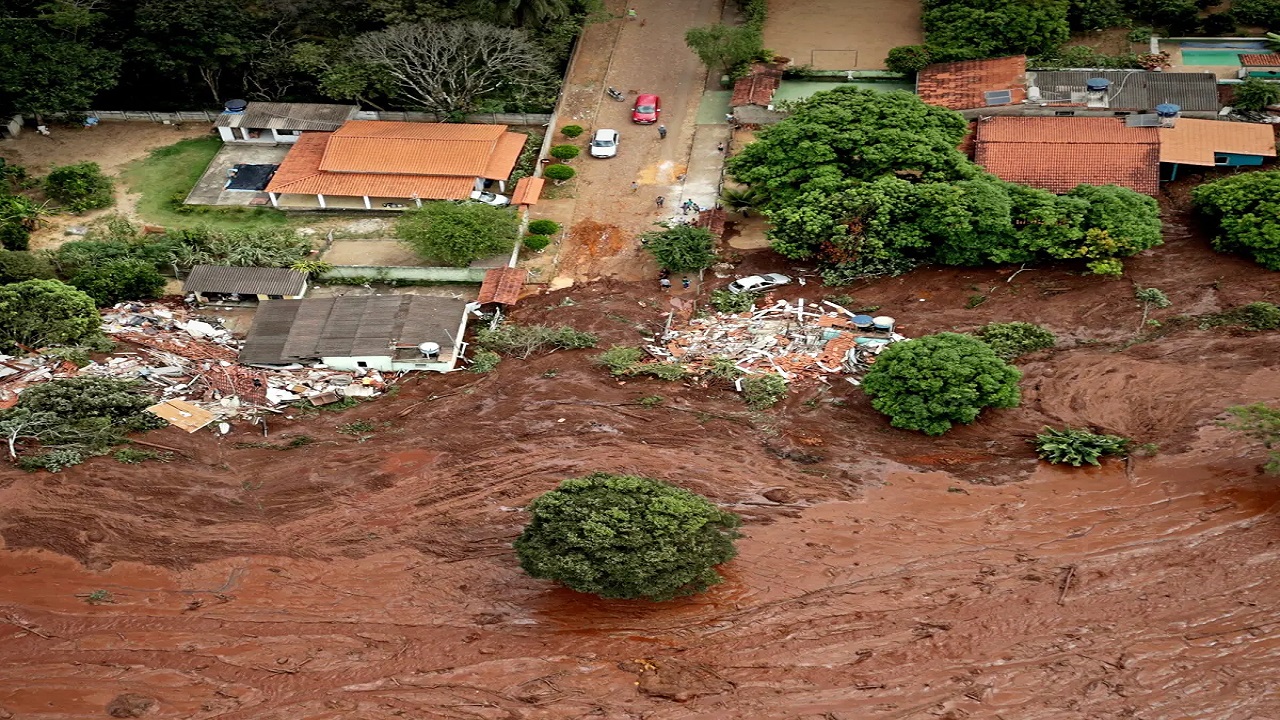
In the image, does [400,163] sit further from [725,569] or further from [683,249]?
[725,569]

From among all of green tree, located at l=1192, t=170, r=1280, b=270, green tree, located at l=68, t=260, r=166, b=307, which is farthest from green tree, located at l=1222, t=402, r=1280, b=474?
green tree, located at l=68, t=260, r=166, b=307

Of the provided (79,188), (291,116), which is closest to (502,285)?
(291,116)

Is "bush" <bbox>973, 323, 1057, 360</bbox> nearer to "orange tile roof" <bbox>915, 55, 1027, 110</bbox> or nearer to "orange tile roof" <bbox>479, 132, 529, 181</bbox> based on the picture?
"orange tile roof" <bbox>915, 55, 1027, 110</bbox>

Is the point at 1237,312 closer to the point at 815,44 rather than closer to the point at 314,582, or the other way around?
the point at 815,44

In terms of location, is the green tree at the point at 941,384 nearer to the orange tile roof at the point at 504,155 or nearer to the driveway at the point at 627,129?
the driveway at the point at 627,129

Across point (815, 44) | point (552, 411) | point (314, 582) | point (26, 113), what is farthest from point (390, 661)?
point (815, 44)

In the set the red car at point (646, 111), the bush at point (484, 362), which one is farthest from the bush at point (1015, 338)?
the red car at point (646, 111)
